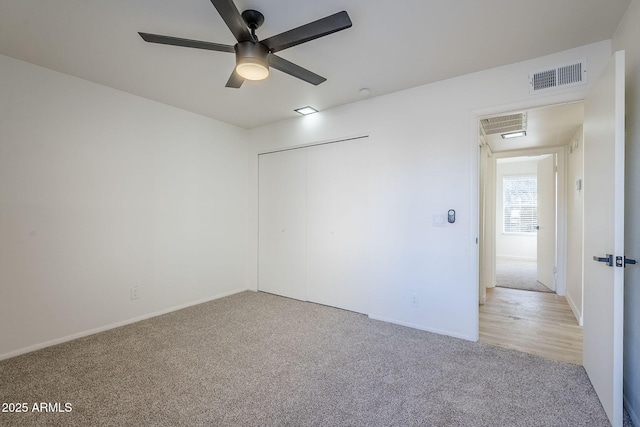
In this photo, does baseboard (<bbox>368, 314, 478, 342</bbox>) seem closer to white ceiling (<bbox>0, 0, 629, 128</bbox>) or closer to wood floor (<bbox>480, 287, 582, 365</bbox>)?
wood floor (<bbox>480, 287, 582, 365</bbox>)

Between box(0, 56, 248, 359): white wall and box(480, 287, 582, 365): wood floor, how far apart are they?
11.6 ft

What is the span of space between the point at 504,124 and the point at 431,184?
1.45 m

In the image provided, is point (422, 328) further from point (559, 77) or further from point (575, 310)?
point (559, 77)

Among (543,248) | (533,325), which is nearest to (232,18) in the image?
Result: (533,325)

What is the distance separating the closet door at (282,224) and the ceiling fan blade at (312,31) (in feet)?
7.24

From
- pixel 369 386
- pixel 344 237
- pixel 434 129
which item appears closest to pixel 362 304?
pixel 344 237

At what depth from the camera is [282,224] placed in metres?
4.25

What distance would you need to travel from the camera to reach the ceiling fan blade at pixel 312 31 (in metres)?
1.59

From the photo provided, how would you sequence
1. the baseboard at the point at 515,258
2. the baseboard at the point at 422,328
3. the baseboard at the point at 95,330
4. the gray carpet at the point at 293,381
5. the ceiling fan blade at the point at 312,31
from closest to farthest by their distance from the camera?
1. the ceiling fan blade at the point at 312,31
2. the gray carpet at the point at 293,381
3. the baseboard at the point at 95,330
4. the baseboard at the point at 422,328
5. the baseboard at the point at 515,258

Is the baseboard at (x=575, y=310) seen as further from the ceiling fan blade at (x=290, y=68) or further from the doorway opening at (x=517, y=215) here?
the ceiling fan blade at (x=290, y=68)

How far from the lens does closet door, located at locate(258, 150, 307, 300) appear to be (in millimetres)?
4066

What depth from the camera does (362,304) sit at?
3506mm

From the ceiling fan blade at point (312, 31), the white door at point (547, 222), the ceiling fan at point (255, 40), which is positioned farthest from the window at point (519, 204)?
the ceiling fan blade at point (312, 31)

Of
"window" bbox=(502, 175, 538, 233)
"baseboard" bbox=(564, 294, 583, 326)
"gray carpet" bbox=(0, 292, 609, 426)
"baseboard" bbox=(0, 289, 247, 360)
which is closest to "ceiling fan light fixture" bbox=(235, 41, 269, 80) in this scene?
"gray carpet" bbox=(0, 292, 609, 426)
